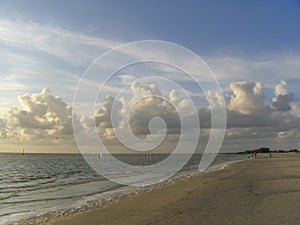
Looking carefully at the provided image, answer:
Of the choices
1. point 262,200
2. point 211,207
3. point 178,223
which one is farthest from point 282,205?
point 178,223

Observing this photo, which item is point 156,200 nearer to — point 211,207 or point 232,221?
point 211,207

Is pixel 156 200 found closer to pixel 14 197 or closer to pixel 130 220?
pixel 130 220

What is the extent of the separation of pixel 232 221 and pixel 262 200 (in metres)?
4.69

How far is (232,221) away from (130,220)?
3957mm

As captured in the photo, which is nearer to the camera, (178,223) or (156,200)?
(178,223)

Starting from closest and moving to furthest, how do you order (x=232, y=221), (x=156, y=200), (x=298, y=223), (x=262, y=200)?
(x=298, y=223), (x=232, y=221), (x=262, y=200), (x=156, y=200)

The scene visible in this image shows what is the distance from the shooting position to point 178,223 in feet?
38.2

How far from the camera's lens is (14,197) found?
23484 millimetres

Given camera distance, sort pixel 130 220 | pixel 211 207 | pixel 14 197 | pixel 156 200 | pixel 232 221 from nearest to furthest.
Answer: pixel 232 221
pixel 130 220
pixel 211 207
pixel 156 200
pixel 14 197

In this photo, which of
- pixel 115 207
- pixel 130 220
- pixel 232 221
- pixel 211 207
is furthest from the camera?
pixel 115 207

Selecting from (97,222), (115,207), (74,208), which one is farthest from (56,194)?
(97,222)

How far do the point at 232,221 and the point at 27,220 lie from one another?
9.08 metres

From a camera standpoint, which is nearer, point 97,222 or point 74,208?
point 97,222

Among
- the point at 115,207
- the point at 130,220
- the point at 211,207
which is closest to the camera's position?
the point at 130,220
